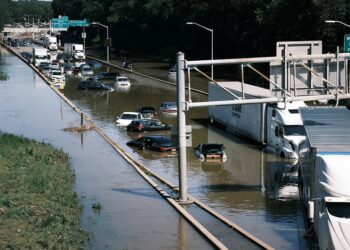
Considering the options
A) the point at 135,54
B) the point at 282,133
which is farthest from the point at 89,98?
the point at 135,54

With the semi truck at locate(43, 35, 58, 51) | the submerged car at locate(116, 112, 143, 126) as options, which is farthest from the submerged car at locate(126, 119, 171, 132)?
the semi truck at locate(43, 35, 58, 51)

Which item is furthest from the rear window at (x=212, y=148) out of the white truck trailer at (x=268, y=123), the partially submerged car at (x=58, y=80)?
the partially submerged car at (x=58, y=80)

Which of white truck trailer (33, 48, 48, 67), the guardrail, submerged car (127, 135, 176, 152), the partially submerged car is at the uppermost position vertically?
white truck trailer (33, 48, 48, 67)

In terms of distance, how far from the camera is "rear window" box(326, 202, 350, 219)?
60.2 feet

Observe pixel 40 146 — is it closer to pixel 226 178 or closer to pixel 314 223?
pixel 226 178

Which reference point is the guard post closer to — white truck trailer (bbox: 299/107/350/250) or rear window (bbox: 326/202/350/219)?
white truck trailer (bbox: 299/107/350/250)

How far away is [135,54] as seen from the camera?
148m

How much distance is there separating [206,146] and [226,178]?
506 cm

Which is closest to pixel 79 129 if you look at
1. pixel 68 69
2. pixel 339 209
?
pixel 339 209

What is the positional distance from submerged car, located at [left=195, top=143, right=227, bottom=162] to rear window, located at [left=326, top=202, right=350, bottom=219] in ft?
65.7

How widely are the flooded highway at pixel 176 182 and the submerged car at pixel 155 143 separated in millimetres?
600

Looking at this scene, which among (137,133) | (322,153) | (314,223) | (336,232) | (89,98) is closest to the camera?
(336,232)

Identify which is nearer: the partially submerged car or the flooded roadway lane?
the flooded roadway lane

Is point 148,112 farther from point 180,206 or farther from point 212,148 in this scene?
point 180,206
